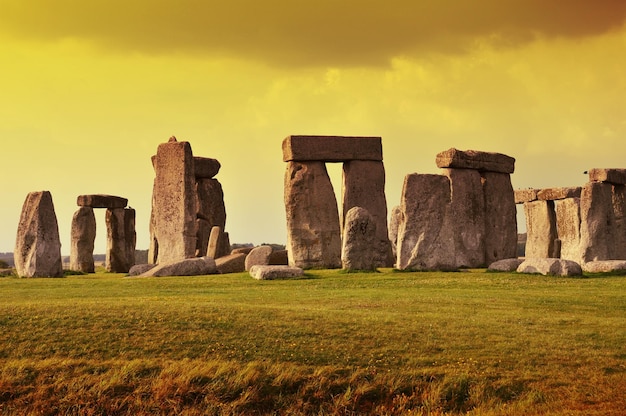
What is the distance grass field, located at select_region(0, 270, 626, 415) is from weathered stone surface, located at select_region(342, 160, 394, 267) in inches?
549

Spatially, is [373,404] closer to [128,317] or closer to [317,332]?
[317,332]

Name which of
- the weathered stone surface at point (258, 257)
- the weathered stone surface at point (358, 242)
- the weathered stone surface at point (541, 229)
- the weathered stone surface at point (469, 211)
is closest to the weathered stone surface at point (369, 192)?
the weathered stone surface at point (469, 211)

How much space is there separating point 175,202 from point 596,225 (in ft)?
49.4

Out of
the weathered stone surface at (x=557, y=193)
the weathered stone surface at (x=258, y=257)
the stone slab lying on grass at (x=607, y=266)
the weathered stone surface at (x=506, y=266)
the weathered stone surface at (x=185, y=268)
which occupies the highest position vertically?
the weathered stone surface at (x=557, y=193)

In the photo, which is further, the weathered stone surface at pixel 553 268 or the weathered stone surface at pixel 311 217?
the weathered stone surface at pixel 311 217

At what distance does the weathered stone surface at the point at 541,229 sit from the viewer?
129 feet

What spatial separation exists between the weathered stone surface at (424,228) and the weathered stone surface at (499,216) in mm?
5914

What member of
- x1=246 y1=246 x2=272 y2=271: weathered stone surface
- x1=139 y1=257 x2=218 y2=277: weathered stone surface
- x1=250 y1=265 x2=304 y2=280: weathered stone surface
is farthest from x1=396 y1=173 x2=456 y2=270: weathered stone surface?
x1=139 y1=257 x2=218 y2=277: weathered stone surface

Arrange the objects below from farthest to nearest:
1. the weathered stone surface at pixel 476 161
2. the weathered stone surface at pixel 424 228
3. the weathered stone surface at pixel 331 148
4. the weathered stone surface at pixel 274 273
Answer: the weathered stone surface at pixel 476 161, the weathered stone surface at pixel 331 148, the weathered stone surface at pixel 424 228, the weathered stone surface at pixel 274 273

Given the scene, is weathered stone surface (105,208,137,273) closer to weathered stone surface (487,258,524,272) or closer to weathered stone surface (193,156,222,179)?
weathered stone surface (193,156,222,179)

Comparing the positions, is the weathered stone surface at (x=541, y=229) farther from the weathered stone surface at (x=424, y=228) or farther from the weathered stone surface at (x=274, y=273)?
the weathered stone surface at (x=274, y=273)

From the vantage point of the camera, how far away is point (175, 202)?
Answer: 32.0m

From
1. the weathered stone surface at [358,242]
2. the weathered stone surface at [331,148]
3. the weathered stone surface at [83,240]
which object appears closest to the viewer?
the weathered stone surface at [358,242]

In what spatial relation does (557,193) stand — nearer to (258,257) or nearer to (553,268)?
(553,268)
